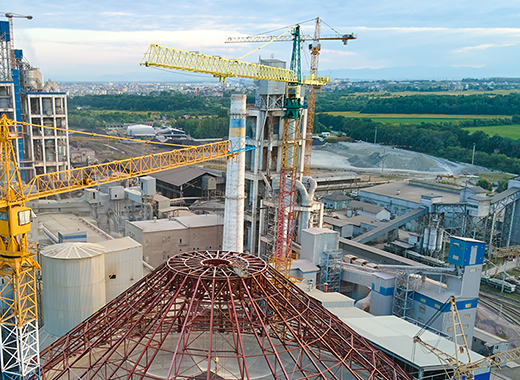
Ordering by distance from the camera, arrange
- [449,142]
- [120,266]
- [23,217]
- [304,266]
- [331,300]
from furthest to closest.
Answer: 1. [449,142]
2. [304,266]
3. [331,300]
4. [120,266]
5. [23,217]

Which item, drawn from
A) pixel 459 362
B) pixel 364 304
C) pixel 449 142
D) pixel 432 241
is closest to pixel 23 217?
pixel 459 362

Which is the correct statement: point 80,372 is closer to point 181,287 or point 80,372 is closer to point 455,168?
point 181,287

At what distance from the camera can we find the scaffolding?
45031 millimetres

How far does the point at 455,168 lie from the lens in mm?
132875

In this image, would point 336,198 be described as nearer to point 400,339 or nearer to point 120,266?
point 120,266

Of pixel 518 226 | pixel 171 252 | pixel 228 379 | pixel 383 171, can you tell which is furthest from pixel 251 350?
pixel 383 171

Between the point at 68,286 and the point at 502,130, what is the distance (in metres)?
173

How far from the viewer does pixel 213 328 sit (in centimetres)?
2947

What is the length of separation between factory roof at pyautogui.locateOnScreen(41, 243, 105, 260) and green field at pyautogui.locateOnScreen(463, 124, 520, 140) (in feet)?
511

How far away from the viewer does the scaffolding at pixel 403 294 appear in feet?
148

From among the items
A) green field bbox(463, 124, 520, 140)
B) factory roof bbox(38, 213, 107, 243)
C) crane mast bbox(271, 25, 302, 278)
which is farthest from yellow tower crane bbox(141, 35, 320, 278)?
green field bbox(463, 124, 520, 140)

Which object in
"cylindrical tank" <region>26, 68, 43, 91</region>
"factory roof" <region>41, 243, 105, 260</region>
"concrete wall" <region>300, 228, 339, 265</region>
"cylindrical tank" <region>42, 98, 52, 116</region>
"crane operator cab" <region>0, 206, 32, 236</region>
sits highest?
"cylindrical tank" <region>26, 68, 43, 91</region>

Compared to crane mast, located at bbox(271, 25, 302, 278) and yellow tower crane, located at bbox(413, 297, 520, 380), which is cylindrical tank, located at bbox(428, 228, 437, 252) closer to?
crane mast, located at bbox(271, 25, 302, 278)

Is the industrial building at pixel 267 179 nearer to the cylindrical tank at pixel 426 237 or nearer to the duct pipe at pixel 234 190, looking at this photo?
the duct pipe at pixel 234 190
